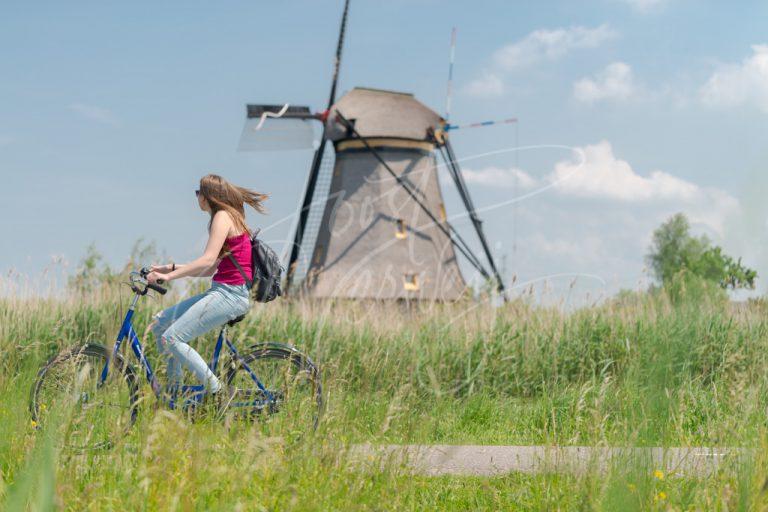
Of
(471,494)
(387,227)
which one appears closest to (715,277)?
(387,227)

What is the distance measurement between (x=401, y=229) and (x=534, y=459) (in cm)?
1715

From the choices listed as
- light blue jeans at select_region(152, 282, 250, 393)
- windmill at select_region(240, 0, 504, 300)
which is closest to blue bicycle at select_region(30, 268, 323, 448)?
light blue jeans at select_region(152, 282, 250, 393)

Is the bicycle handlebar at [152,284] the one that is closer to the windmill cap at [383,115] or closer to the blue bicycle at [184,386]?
the blue bicycle at [184,386]

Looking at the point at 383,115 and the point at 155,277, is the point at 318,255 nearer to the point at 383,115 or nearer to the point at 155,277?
the point at 383,115

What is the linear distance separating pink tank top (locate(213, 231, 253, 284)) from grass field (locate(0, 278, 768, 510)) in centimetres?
76

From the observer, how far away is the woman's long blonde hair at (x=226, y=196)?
567cm

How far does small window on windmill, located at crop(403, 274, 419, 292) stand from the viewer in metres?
21.5

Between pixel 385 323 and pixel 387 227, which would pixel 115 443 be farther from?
pixel 387 227

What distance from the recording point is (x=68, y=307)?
1031 cm

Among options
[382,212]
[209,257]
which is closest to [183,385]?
[209,257]

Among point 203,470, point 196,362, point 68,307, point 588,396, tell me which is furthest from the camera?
point 68,307

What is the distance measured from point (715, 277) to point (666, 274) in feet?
10.2

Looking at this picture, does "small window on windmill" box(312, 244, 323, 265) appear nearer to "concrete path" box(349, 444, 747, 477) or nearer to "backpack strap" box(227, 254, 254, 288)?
"concrete path" box(349, 444, 747, 477)

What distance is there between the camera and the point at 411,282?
71.6 feet
